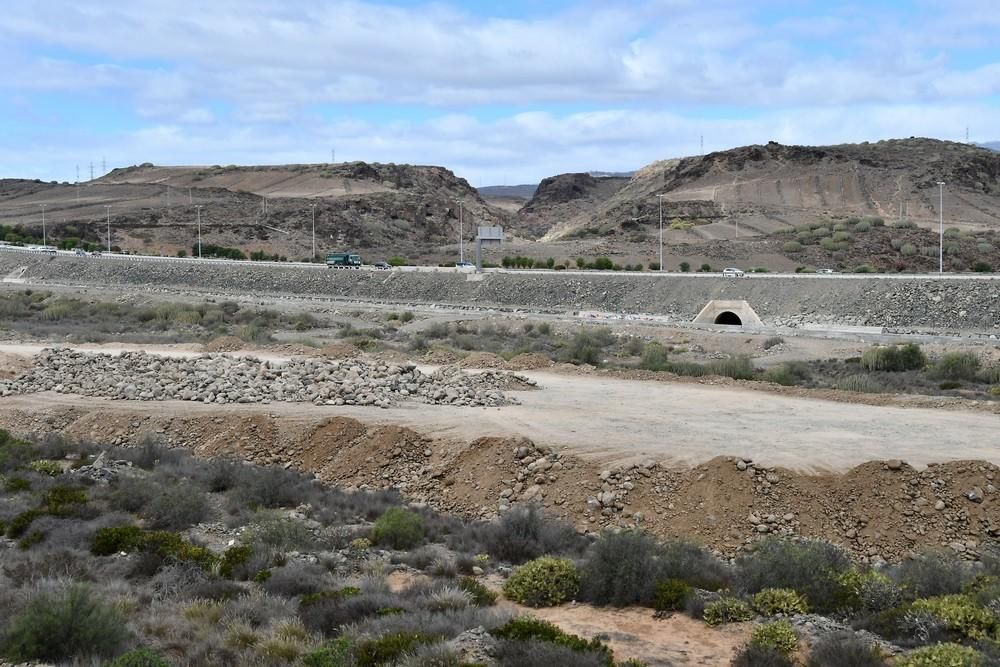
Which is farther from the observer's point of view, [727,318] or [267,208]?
[267,208]

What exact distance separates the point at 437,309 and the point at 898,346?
33.3m

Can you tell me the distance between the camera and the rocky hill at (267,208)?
12669 cm

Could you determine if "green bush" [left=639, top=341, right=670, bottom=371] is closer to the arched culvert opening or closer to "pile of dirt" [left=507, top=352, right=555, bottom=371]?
"pile of dirt" [left=507, top=352, right=555, bottom=371]

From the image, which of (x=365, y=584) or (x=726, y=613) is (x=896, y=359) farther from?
(x=365, y=584)

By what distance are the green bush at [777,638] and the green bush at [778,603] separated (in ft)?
3.14

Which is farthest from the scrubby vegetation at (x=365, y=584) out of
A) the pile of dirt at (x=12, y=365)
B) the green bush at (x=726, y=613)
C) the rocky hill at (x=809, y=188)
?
the rocky hill at (x=809, y=188)

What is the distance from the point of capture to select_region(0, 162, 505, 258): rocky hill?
126688 millimetres

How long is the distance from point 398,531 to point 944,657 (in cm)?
882

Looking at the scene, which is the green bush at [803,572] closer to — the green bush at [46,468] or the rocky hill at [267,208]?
the green bush at [46,468]

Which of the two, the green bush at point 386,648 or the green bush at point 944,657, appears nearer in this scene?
the green bush at point 944,657

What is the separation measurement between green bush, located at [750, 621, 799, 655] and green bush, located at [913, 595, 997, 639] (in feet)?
5.88

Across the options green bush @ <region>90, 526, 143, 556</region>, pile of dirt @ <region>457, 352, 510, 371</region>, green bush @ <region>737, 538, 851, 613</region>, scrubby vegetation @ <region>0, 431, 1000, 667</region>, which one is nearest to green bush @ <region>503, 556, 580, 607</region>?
scrubby vegetation @ <region>0, 431, 1000, 667</region>

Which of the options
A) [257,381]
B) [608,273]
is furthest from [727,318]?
[257,381]

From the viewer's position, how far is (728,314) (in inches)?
2245
